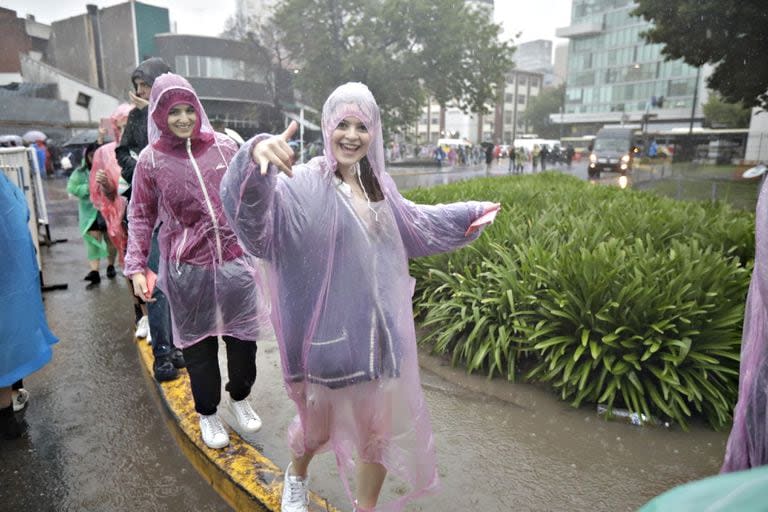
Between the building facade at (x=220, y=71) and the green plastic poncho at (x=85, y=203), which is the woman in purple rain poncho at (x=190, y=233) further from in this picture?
the building facade at (x=220, y=71)

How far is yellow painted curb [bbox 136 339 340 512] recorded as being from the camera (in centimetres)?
241

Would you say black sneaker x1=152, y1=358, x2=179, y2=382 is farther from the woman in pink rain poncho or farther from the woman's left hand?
the woman's left hand

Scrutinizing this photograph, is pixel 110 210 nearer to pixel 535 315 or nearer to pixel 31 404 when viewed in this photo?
pixel 31 404

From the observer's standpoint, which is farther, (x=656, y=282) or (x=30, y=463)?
(x=656, y=282)

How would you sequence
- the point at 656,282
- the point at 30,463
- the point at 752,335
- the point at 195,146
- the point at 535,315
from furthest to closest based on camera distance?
the point at 535,315 < the point at 656,282 < the point at 30,463 < the point at 195,146 < the point at 752,335

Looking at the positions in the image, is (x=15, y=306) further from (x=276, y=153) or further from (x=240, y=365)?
(x=276, y=153)

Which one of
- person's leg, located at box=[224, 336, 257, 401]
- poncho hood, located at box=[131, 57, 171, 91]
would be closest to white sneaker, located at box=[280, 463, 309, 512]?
person's leg, located at box=[224, 336, 257, 401]

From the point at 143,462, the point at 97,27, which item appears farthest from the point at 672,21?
the point at 97,27

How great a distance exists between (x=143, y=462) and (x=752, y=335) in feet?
9.30

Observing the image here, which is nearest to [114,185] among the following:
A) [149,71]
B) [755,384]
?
[149,71]

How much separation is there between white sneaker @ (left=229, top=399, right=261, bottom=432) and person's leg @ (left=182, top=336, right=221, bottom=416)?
7.9 inches

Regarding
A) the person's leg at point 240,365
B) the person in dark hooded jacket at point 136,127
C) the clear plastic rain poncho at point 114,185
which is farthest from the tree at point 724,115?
the person's leg at point 240,365

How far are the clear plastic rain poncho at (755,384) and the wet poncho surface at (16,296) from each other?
10.8 feet

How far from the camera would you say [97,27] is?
4022 centimetres
